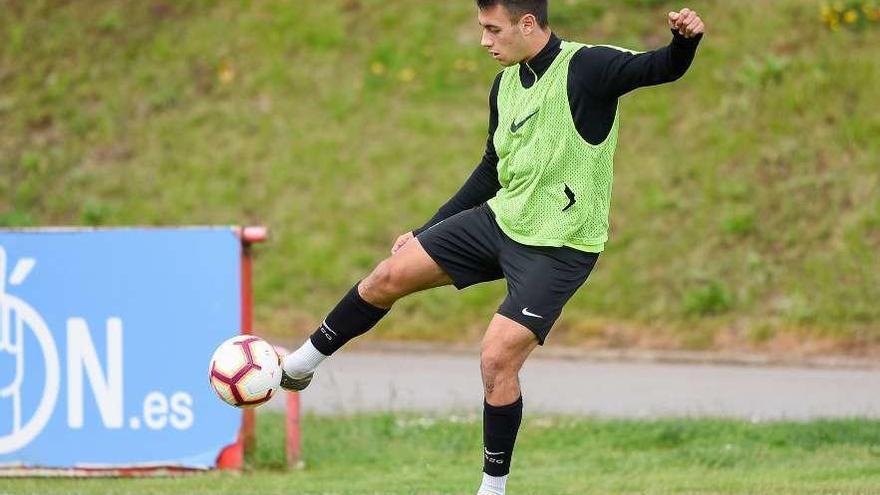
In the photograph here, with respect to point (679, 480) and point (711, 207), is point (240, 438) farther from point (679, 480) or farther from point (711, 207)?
point (711, 207)

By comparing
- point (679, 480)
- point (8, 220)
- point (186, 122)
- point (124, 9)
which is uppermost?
point (124, 9)

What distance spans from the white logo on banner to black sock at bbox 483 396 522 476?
3.65m

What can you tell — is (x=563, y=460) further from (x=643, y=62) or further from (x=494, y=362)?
(x=643, y=62)

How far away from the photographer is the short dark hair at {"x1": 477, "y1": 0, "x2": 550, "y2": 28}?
6.28 meters

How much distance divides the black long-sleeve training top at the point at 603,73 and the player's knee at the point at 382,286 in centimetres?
84

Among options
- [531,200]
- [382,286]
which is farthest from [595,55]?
[382,286]

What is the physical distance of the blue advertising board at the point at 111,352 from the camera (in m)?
9.00

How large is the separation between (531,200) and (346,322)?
1.08 metres

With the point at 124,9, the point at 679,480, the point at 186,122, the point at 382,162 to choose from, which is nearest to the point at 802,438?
the point at 679,480

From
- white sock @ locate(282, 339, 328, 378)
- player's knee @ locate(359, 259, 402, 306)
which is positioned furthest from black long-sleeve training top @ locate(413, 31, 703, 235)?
white sock @ locate(282, 339, 328, 378)

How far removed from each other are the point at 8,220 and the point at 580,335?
19.9 feet

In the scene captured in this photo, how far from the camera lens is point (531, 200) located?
6.34m

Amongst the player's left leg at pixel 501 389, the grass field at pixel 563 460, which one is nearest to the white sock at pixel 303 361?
the player's left leg at pixel 501 389

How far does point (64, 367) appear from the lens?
29.5ft
